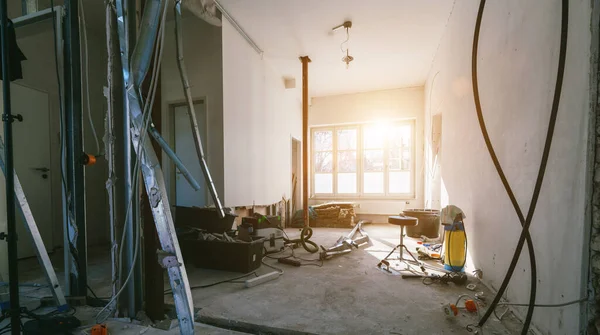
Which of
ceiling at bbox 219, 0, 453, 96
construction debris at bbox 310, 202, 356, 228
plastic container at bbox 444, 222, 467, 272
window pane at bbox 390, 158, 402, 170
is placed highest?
ceiling at bbox 219, 0, 453, 96

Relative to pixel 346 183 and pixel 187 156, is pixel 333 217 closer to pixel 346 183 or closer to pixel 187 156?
pixel 346 183

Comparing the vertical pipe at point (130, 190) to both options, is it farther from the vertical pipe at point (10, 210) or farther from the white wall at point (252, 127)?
the white wall at point (252, 127)

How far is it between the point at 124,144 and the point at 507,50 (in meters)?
2.76

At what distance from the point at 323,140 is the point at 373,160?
1.48m

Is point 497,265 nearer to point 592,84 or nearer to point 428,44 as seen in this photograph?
point 592,84

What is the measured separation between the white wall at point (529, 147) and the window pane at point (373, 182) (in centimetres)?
382

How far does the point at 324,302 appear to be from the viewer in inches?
76.0

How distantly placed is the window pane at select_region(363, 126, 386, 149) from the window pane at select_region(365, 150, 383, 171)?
0.48 feet

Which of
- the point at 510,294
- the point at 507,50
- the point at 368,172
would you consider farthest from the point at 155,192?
the point at 368,172

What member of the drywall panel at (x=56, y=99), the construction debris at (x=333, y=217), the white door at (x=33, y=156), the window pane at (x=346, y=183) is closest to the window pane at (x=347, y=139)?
the window pane at (x=346, y=183)

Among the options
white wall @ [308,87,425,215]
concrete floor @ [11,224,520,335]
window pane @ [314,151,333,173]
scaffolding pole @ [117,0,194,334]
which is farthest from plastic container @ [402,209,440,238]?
scaffolding pole @ [117,0,194,334]

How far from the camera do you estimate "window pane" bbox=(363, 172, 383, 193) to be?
662cm

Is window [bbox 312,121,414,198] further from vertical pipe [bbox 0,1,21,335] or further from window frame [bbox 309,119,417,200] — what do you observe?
vertical pipe [bbox 0,1,21,335]

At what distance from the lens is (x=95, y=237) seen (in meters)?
3.74
